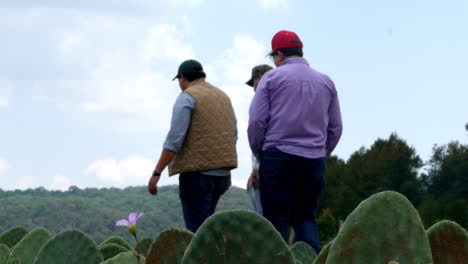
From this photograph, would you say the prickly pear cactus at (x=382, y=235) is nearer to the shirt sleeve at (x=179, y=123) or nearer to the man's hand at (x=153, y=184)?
the shirt sleeve at (x=179, y=123)

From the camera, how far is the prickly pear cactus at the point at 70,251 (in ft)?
9.26

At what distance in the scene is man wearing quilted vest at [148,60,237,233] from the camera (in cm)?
808

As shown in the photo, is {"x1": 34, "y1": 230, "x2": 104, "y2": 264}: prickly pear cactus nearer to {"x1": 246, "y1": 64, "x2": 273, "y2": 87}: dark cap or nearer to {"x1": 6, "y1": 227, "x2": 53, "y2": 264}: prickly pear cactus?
{"x1": 6, "y1": 227, "x2": 53, "y2": 264}: prickly pear cactus

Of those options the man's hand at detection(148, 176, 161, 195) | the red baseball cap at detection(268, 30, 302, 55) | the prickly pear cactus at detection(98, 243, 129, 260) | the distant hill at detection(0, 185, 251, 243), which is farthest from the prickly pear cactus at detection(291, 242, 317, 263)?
the distant hill at detection(0, 185, 251, 243)

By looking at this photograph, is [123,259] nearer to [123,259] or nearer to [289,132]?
[123,259]

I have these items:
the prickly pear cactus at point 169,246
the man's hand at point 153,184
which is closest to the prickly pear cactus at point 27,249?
the prickly pear cactus at point 169,246

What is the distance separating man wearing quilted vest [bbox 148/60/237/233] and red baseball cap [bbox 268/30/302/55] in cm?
123

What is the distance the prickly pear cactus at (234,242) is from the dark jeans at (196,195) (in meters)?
6.10

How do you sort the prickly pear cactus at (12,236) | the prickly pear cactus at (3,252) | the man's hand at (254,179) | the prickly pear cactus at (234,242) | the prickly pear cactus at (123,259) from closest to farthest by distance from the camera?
the prickly pear cactus at (234,242) → the prickly pear cactus at (123,259) → the prickly pear cactus at (3,252) → the prickly pear cactus at (12,236) → the man's hand at (254,179)

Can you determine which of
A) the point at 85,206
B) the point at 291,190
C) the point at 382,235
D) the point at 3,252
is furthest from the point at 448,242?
the point at 85,206

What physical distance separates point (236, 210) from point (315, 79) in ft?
16.6

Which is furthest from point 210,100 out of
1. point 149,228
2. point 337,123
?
point 149,228

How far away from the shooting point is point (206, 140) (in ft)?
27.0

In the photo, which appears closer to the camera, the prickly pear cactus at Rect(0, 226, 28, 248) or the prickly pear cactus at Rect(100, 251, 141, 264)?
the prickly pear cactus at Rect(100, 251, 141, 264)
